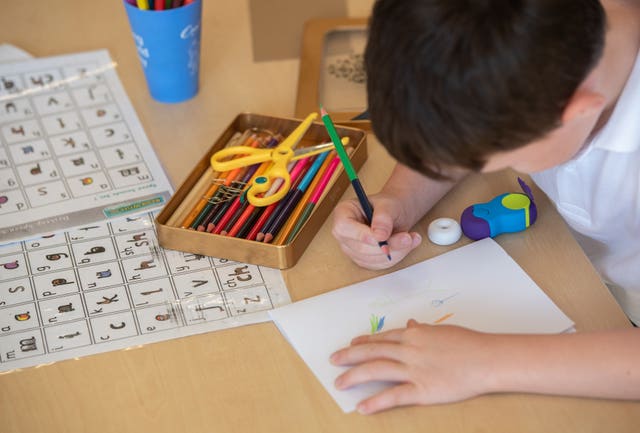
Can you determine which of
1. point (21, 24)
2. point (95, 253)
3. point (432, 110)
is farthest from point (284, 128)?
point (21, 24)

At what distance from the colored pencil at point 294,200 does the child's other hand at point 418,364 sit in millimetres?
191

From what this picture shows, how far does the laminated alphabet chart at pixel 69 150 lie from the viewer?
103 centimetres

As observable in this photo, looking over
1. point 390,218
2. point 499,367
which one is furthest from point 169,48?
point 499,367

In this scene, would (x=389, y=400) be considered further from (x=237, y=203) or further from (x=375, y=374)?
(x=237, y=203)

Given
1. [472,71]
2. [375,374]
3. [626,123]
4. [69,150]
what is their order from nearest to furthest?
[472,71] < [375,374] < [626,123] < [69,150]

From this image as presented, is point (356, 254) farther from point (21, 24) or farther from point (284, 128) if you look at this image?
point (21, 24)

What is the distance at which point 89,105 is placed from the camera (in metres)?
1.21

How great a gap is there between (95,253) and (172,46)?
0.34m

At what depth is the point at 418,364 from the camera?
79cm

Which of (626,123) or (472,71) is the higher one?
(472,71)

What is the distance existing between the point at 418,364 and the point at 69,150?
60 centimetres

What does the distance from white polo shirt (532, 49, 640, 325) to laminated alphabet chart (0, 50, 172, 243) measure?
0.49 meters

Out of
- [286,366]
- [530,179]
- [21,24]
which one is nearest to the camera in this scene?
[286,366]

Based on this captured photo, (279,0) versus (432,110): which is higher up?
(432,110)
